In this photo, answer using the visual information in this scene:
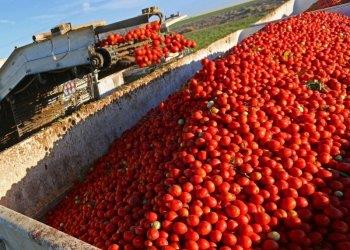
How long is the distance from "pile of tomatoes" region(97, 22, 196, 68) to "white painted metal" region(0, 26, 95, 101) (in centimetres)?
82

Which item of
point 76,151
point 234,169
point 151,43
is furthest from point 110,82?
point 234,169

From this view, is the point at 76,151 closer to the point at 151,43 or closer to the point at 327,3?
the point at 151,43

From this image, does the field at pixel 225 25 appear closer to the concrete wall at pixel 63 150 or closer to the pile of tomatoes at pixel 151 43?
the pile of tomatoes at pixel 151 43

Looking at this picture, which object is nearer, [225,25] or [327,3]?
[327,3]

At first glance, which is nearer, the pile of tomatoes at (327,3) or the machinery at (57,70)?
the machinery at (57,70)

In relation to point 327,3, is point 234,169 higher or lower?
lower

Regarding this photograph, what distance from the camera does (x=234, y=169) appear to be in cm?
310

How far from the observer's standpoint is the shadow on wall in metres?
4.27

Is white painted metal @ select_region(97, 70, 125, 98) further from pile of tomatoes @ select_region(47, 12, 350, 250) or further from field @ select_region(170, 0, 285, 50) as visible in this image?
field @ select_region(170, 0, 285, 50)

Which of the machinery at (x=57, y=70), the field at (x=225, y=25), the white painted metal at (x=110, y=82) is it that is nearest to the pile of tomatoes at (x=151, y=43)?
the machinery at (x=57, y=70)

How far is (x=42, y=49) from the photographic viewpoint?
262 inches

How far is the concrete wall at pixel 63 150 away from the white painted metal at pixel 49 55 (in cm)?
119

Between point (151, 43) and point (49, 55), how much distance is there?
6.66ft

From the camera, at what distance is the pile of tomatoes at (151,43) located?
24.5 ft
